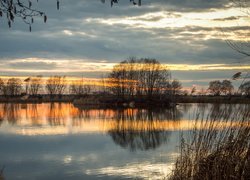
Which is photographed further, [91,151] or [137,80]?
[137,80]

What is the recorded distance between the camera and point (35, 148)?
19.3 m

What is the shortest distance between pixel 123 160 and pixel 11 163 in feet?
14.3

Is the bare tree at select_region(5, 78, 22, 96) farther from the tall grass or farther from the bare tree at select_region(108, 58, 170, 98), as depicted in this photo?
the tall grass

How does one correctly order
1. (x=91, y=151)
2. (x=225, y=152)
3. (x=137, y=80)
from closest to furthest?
(x=225, y=152) → (x=91, y=151) → (x=137, y=80)

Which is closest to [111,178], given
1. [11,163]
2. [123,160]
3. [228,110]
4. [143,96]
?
[123,160]

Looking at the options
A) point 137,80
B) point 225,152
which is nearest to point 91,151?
point 225,152

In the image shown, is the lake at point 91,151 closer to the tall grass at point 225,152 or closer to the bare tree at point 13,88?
the tall grass at point 225,152

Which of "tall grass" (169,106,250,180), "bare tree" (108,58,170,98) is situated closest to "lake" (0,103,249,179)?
"tall grass" (169,106,250,180)

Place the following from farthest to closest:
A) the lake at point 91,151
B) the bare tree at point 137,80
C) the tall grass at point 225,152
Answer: the bare tree at point 137,80, the lake at point 91,151, the tall grass at point 225,152

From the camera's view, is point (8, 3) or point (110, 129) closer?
point (8, 3)

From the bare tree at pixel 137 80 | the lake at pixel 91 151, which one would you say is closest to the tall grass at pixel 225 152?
the lake at pixel 91 151

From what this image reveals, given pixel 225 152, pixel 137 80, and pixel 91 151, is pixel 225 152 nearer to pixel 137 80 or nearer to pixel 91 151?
pixel 91 151

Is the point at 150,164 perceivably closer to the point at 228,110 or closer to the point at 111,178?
the point at 111,178

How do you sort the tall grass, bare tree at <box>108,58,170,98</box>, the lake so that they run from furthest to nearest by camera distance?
bare tree at <box>108,58,170,98</box>
the lake
the tall grass
